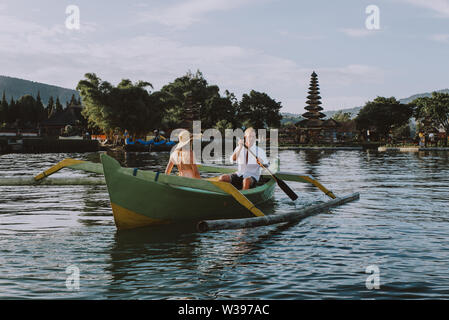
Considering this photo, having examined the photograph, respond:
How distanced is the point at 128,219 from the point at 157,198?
696 millimetres

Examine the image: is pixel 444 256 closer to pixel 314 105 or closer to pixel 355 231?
pixel 355 231

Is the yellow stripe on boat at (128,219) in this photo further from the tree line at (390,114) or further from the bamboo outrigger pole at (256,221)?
the tree line at (390,114)

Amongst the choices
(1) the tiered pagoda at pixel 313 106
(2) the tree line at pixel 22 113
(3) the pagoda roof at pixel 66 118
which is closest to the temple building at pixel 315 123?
(1) the tiered pagoda at pixel 313 106

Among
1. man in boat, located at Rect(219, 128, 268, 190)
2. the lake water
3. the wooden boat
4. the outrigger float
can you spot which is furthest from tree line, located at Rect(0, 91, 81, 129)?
the outrigger float

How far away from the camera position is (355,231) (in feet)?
31.5

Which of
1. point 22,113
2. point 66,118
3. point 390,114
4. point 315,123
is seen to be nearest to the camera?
point 315,123

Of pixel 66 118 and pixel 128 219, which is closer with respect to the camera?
pixel 128 219

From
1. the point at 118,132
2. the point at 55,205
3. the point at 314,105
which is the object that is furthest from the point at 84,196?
the point at 314,105

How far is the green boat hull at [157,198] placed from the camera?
336 inches

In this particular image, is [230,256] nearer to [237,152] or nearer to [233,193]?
[233,193]

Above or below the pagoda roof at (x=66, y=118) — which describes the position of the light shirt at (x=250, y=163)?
below

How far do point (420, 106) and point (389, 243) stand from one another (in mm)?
95653

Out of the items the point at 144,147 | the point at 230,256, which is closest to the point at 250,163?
the point at 230,256

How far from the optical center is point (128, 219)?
9156mm
